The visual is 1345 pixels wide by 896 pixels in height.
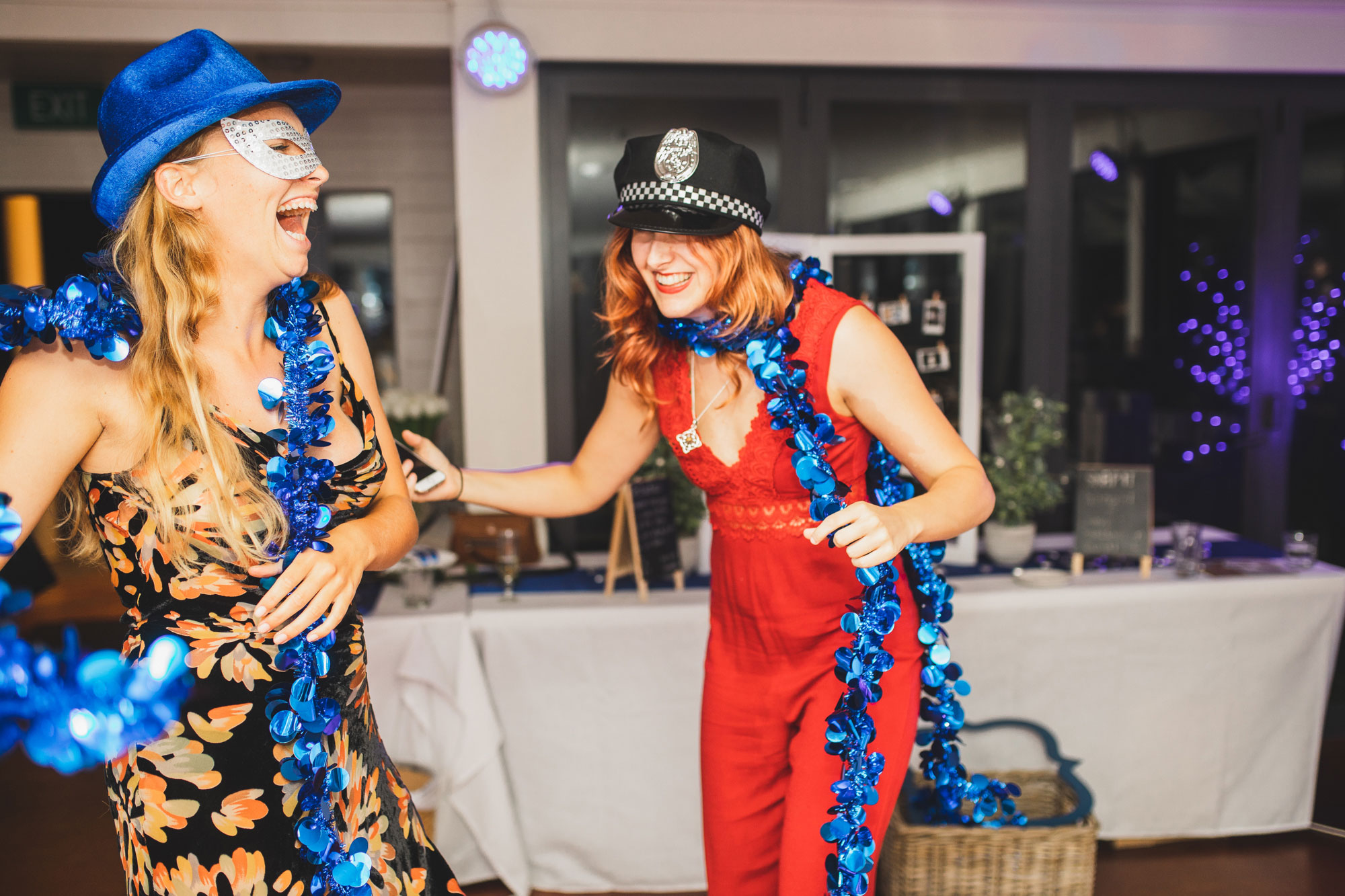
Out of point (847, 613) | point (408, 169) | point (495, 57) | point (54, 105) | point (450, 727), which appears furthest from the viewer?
point (408, 169)

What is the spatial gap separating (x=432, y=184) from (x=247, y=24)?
1.68 meters

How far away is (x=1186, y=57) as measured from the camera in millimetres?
3826

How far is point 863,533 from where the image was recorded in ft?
4.46

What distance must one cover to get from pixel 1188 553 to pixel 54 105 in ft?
17.4

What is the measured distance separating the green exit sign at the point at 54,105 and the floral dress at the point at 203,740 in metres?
4.57

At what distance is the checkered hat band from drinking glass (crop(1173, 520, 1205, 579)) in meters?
2.13

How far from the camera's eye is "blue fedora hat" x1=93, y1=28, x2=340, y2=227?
118cm

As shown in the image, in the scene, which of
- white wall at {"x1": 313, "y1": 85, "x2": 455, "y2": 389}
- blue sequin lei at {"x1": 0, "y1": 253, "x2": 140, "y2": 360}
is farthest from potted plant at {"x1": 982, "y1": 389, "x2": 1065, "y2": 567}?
white wall at {"x1": 313, "y1": 85, "x2": 455, "y2": 389}

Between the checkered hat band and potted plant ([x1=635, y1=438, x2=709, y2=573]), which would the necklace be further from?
potted plant ([x1=635, y1=438, x2=709, y2=573])

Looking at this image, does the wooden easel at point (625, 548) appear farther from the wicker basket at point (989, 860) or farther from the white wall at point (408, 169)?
the white wall at point (408, 169)

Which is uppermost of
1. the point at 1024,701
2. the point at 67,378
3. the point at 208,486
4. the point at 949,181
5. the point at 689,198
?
the point at 949,181

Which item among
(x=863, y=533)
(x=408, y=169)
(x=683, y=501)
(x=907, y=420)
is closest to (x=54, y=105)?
(x=408, y=169)

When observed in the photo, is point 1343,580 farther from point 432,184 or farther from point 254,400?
point 432,184

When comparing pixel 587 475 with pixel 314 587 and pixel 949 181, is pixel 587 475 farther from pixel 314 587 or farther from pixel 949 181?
pixel 949 181
